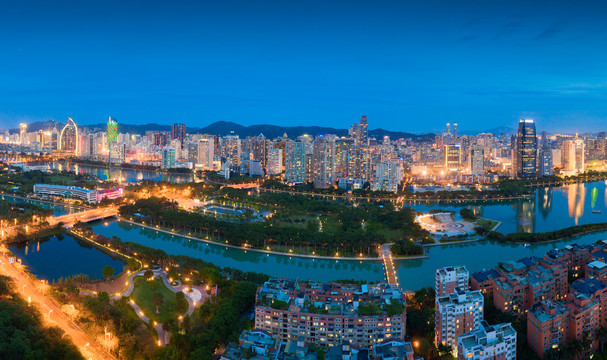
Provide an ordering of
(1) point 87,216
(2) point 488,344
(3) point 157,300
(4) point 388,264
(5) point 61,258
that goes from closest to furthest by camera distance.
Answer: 1. (2) point 488,344
2. (3) point 157,300
3. (4) point 388,264
4. (5) point 61,258
5. (1) point 87,216

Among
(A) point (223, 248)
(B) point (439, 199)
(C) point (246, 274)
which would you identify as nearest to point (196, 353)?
(C) point (246, 274)

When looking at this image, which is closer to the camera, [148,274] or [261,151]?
[148,274]

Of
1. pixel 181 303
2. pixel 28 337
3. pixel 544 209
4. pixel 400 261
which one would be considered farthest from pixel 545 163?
pixel 28 337

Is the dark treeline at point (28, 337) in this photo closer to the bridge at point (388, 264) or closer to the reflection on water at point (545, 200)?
the bridge at point (388, 264)

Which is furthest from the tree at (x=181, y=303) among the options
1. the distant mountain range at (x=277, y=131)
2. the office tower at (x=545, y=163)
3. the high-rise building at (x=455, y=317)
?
the distant mountain range at (x=277, y=131)

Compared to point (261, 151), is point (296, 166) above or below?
below

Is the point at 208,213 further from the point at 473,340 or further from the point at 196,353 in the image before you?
the point at 473,340

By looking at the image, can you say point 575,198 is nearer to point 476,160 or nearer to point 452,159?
point 476,160
